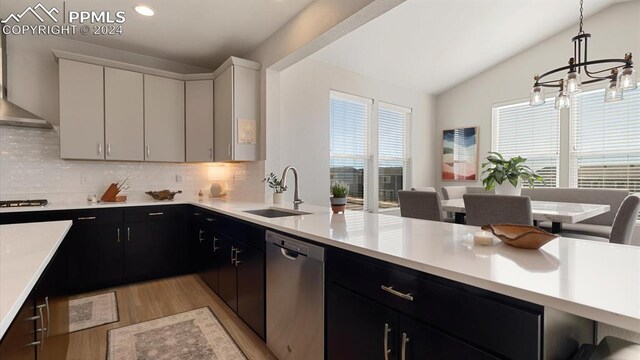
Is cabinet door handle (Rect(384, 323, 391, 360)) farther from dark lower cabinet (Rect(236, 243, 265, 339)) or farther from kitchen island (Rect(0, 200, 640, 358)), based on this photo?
dark lower cabinet (Rect(236, 243, 265, 339))

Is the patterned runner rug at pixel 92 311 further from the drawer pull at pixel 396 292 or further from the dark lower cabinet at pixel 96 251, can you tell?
the drawer pull at pixel 396 292

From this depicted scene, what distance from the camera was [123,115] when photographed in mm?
3273

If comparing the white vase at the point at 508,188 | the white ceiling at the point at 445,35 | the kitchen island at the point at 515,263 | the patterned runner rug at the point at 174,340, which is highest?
the white ceiling at the point at 445,35

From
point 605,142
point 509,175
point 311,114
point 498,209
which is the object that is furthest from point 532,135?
point 311,114

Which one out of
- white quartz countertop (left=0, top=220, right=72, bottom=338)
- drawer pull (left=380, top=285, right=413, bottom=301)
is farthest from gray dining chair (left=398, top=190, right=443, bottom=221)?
white quartz countertop (left=0, top=220, right=72, bottom=338)

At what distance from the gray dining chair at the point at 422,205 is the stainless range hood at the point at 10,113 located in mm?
3528

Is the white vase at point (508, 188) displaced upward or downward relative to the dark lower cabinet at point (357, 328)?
upward

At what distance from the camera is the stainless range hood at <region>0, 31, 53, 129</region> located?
255 centimetres

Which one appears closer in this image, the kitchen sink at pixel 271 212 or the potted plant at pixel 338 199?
the potted plant at pixel 338 199

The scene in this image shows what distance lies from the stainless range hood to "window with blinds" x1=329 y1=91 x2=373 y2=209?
122 inches

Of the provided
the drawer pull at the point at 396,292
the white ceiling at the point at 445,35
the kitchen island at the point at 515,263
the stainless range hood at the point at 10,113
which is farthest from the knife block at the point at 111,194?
the drawer pull at the point at 396,292

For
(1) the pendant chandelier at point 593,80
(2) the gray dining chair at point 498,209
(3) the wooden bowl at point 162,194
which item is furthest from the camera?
(3) the wooden bowl at point 162,194

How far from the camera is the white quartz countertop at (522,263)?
2.32ft

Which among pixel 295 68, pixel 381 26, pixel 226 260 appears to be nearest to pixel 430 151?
pixel 381 26
